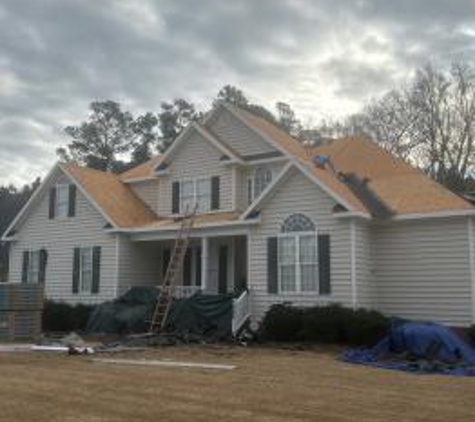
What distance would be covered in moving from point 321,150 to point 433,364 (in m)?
15.3

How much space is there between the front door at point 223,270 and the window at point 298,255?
15.2 ft

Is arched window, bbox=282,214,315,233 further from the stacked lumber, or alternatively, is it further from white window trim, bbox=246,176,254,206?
the stacked lumber

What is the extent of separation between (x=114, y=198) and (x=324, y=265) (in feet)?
36.0

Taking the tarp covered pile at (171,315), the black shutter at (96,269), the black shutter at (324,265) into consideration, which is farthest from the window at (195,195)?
the black shutter at (324,265)

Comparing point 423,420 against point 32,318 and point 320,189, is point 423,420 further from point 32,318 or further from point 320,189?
point 32,318

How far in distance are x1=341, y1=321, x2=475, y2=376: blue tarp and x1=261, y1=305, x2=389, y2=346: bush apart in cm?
236

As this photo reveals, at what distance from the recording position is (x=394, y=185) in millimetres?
23641

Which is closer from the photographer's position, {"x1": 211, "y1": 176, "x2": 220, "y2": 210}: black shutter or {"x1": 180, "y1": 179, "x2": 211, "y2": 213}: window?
{"x1": 211, "y1": 176, "x2": 220, "y2": 210}: black shutter

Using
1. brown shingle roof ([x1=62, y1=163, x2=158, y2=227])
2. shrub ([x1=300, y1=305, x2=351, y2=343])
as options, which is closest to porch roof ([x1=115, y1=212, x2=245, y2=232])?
brown shingle roof ([x1=62, y1=163, x2=158, y2=227])

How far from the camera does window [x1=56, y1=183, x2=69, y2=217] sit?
2869cm

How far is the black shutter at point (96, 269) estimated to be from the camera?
26844mm

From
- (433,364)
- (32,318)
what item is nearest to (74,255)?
(32,318)

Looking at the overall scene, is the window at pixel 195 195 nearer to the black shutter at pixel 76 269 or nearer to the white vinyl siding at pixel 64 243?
the white vinyl siding at pixel 64 243

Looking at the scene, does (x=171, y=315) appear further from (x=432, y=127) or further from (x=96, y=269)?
(x=432, y=127)
